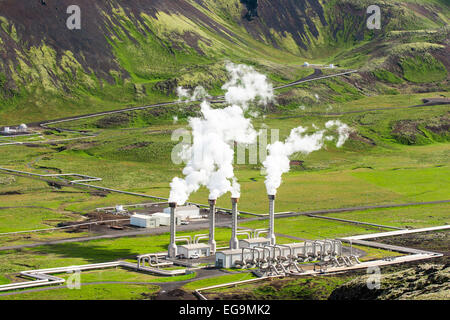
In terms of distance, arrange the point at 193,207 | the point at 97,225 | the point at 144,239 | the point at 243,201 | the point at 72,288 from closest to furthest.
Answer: the point at 72,288 < the point at 144,239 < the point at 97,225 < the point at 193,207 < the point at 243,201

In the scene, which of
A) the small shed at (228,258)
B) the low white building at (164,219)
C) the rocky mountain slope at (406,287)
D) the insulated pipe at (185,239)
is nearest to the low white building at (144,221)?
the low white building at (164,219)

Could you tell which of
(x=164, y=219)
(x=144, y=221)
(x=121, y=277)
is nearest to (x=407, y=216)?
(x=164, y=219)

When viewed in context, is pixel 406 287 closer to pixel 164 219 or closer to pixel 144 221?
pixel 144 221

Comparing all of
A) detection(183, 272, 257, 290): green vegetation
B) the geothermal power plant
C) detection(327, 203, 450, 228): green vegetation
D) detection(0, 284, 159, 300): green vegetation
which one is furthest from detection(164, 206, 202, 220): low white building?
detection(0, 284, 159, 300): green vegetation

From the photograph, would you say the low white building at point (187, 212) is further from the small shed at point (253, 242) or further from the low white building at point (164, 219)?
the small shed at point (253, 242)
